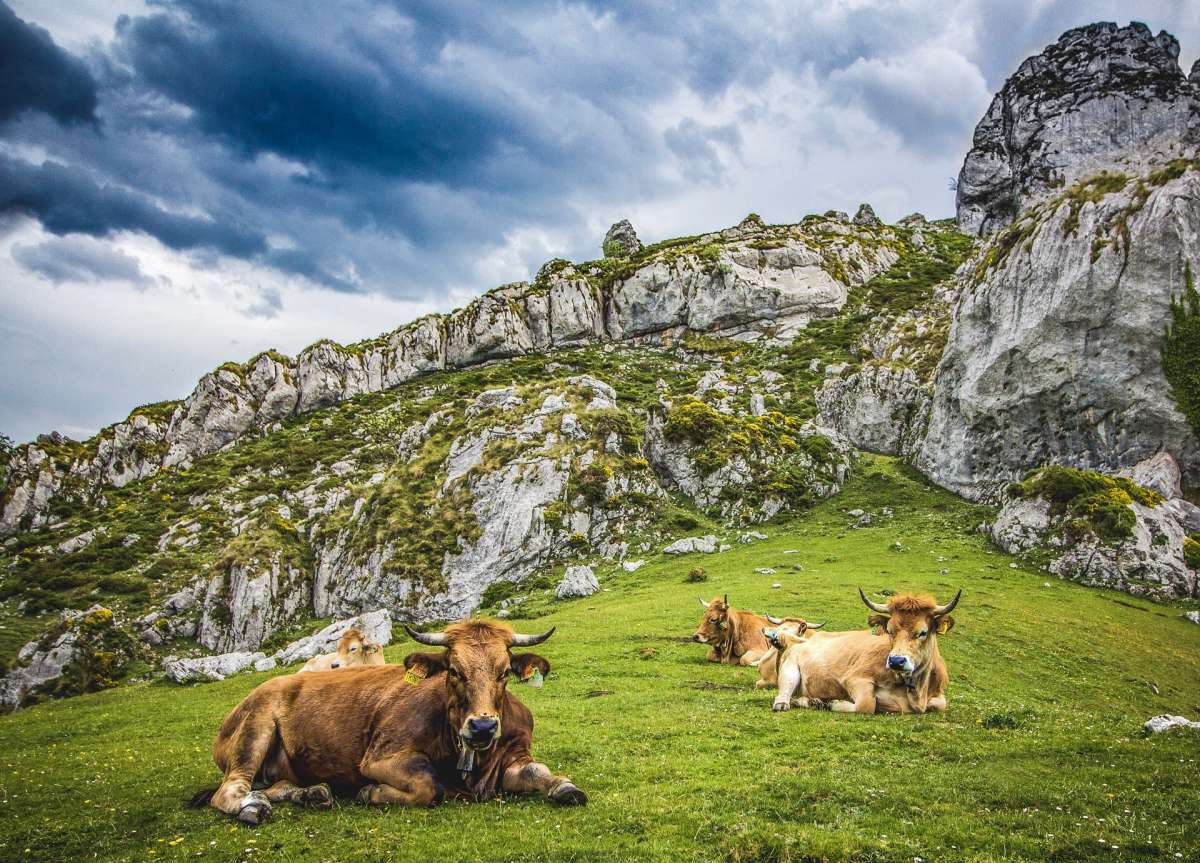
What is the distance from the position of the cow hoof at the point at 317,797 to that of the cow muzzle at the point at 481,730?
7.13 ft

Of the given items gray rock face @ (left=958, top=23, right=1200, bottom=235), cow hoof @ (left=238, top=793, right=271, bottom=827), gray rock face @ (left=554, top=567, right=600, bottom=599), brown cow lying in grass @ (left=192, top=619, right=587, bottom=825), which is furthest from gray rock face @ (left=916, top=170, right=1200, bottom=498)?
cow hoof @ (left=238, top=793, right=271, bottom=827)

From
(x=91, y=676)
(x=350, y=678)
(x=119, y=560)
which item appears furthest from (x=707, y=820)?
(x=119, y=560)

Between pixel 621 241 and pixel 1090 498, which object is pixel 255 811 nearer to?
pixel 1090 498

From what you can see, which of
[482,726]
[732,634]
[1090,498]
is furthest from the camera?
[1090,498]

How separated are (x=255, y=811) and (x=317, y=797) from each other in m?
0.63

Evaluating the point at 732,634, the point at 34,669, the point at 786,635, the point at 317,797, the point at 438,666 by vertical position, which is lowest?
the point at 34,669

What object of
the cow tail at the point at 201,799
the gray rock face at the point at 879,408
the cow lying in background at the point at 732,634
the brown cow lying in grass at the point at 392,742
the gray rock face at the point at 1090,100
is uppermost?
the gray rock face at the point at 1090,100

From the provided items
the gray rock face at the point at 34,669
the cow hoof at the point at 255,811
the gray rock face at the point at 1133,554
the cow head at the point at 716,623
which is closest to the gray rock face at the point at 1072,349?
the gray rock face at the point at 1133,554

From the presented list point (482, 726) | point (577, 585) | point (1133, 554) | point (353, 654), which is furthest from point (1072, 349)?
point (482, 726)

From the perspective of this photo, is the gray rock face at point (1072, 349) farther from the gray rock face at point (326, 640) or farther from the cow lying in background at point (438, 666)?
the cow lying in background at point (438, 666)

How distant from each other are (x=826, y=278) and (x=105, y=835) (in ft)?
332

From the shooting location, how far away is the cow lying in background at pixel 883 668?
33.6 feet

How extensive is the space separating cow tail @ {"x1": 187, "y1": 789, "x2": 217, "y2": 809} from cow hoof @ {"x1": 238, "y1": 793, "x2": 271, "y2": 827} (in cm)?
115

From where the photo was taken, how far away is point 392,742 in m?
6.84
